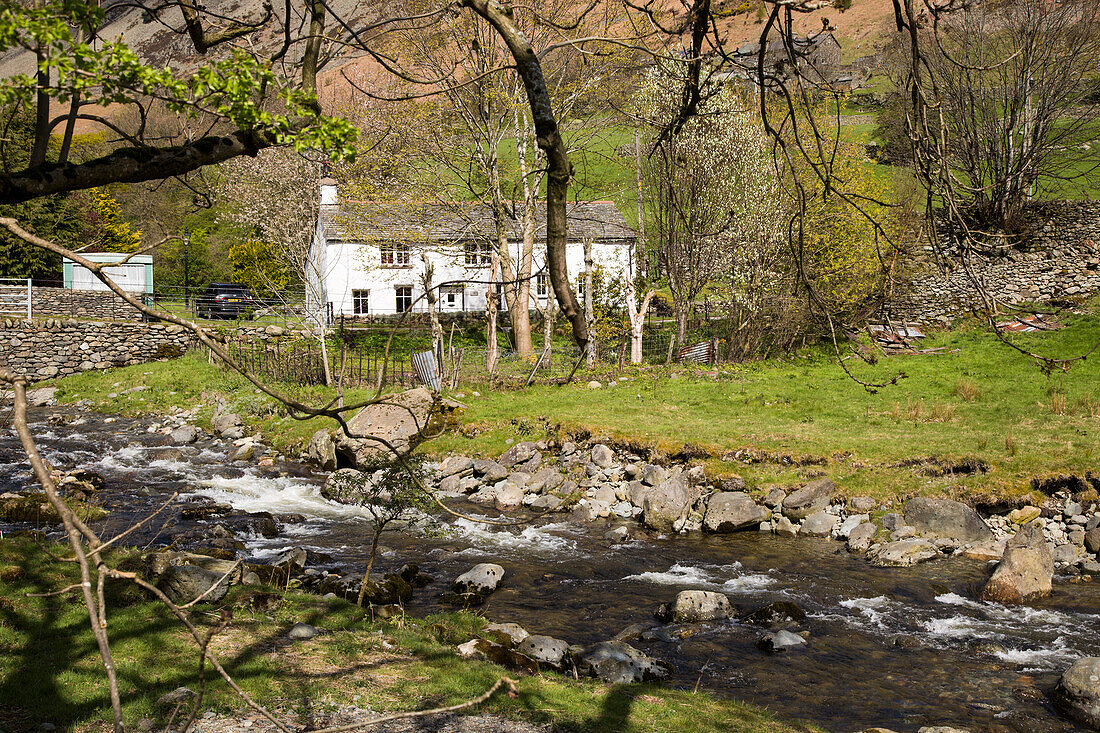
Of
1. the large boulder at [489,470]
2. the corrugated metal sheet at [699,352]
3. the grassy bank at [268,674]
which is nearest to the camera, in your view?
the grassy bank at [268,674]

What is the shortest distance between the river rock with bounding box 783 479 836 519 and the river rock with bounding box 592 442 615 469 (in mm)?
3792

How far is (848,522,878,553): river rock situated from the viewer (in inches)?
483

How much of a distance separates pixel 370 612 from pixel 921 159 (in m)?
7.68

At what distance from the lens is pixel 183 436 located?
2075 centimetres

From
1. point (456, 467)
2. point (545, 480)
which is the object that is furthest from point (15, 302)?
point (545, 480)

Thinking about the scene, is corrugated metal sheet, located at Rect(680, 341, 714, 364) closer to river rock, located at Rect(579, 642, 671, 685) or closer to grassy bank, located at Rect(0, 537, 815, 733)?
river rock, located at Rect(579, 642, 671, 685)

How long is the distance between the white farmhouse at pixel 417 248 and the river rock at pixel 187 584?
12.5 meters

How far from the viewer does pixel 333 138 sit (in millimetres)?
3518

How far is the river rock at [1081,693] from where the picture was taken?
24.1ft

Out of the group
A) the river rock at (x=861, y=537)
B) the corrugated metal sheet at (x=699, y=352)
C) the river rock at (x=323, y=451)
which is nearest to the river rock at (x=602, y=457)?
the river rock at (x=861, y=537)

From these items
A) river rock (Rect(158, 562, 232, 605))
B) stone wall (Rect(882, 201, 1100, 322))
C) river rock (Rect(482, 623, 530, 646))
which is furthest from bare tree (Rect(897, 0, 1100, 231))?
river rock (Rect(158, 562, 232, 605))

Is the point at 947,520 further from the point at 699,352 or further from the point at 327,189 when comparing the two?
the point at 327,189

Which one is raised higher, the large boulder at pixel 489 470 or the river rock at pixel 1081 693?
the large boulder at pixel 489 470

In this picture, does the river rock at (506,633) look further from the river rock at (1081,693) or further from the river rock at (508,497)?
the river rock at (508,497)
